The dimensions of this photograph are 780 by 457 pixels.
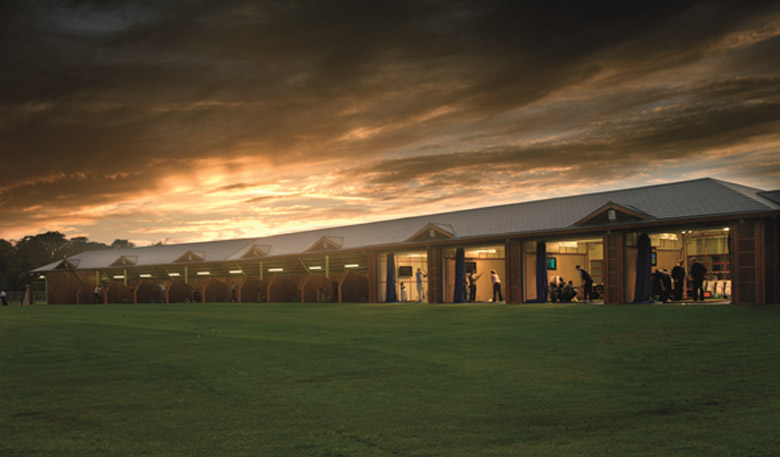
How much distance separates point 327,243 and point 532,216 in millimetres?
15151

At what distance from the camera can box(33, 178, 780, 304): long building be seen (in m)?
24.9

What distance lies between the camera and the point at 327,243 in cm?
4306

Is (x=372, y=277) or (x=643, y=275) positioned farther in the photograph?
(x=372, y=277)

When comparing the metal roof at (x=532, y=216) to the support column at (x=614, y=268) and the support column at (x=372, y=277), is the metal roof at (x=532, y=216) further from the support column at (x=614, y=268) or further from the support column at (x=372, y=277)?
the support column at (x=614, y=268)

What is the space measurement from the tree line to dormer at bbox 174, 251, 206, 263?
117ft

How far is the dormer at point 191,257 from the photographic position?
52.3 m

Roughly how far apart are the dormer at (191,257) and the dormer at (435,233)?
22879 mm

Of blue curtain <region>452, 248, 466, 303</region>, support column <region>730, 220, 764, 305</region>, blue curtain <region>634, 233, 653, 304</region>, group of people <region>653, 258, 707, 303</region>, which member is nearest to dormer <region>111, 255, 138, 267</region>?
blue curtain <region>452, 248, 466, 303</region>

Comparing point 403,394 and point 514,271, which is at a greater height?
point 514,271

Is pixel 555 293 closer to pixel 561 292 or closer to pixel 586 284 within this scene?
pixel 561 292

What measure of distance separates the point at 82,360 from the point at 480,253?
89.8ft

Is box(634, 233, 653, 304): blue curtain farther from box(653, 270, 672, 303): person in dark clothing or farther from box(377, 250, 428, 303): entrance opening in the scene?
box(377, 250, 428, 303): entrance opening

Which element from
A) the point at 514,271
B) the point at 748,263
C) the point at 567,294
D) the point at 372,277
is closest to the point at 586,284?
the point at 567,294

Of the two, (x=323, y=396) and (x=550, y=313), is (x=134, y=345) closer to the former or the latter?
(x=323, y=396)
